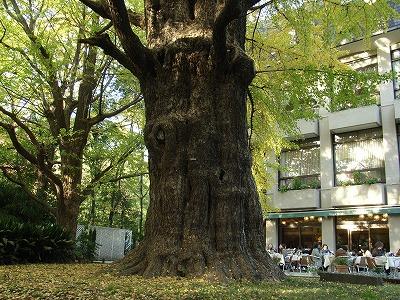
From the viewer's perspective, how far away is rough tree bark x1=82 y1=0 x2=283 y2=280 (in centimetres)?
644

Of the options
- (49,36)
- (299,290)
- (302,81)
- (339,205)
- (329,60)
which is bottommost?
(299,290)

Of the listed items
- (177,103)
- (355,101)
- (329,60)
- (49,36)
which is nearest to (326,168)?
(329,60)

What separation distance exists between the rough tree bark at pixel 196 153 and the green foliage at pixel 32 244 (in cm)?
453

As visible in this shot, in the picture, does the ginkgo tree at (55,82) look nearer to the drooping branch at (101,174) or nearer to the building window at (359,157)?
the drooping branch at (101,174)

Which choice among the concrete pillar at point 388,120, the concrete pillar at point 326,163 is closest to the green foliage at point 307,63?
the concrete pillar at point 388,120

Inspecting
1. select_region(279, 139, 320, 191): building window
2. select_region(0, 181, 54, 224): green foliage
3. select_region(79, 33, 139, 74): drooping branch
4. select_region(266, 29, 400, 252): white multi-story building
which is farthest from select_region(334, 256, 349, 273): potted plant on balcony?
select_region(79, 33, 139, 74): drooping branch

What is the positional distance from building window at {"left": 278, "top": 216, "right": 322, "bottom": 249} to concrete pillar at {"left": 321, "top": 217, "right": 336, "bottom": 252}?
523mm

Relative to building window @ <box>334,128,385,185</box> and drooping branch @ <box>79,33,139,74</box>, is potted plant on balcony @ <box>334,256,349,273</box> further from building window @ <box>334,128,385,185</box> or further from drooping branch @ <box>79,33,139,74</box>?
drooping branch @ <box>79,33,139,74</box>

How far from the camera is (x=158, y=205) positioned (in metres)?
6.86

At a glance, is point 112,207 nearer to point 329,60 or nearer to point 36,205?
point 36,205

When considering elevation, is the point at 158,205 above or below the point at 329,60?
below

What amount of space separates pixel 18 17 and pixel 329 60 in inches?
380

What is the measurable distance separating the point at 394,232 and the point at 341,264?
6915mm

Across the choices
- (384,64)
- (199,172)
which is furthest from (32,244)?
(384,64)
